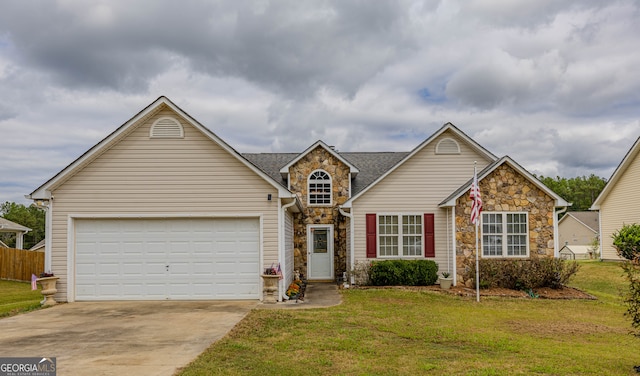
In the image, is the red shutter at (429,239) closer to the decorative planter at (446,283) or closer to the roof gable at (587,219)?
the decorative planter at (446,283)

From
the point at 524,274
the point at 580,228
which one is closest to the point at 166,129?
the point at 524,274

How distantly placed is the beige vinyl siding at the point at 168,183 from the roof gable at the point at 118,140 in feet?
0.47

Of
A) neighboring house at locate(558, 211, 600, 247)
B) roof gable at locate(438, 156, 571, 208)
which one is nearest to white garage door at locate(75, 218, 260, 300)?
roof gable at locate(438, 156, 571, 208)

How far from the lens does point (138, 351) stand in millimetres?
7840

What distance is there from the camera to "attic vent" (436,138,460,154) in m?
18.0

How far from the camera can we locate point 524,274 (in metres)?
15.7

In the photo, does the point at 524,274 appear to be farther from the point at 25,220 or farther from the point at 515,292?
the point at 25,220

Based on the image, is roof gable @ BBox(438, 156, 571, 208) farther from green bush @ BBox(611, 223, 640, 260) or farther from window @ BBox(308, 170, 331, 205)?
green bush @ BBox(611, 223, 640, 260)

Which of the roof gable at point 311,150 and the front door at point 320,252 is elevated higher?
the roof gable at point 311,150

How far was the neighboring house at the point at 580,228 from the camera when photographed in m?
48.9

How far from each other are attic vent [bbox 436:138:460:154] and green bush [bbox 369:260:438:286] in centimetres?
409

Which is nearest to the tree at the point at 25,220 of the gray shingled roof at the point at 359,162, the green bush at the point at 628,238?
the gray shingled roof at the point at 359,162

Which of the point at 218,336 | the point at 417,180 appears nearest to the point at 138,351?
the point at 218,336

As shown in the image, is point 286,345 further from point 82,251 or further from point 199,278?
point 82,251
